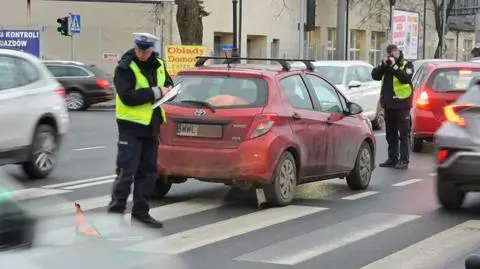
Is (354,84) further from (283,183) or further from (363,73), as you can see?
(283,183)

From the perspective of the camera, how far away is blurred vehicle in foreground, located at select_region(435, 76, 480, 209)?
800 centimetres

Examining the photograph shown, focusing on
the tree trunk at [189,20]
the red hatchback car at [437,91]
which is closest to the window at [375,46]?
the tree trunk at [189,20]

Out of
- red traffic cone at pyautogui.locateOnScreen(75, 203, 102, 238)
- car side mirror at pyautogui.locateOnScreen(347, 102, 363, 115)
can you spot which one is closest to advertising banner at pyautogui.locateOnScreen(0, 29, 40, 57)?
car side mirror at pyautogui.locateOnScreen(347, 102, 363, 115)

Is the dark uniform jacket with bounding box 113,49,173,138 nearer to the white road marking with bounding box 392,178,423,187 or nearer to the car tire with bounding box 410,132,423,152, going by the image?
the white road marking with bounding box 392,178,423,187

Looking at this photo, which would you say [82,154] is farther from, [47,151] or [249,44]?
[249,44]

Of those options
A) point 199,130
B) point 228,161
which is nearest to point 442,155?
point 228,161

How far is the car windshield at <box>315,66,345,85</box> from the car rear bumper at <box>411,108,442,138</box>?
156 inches

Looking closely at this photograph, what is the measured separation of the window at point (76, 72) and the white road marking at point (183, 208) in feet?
55.8

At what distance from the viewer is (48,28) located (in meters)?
36.3

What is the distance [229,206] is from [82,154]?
18.4 ft

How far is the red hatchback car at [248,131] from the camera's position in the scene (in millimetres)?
8438

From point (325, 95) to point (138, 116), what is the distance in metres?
3.22

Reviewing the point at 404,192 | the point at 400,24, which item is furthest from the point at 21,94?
the point at 400,24

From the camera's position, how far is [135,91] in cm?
719
